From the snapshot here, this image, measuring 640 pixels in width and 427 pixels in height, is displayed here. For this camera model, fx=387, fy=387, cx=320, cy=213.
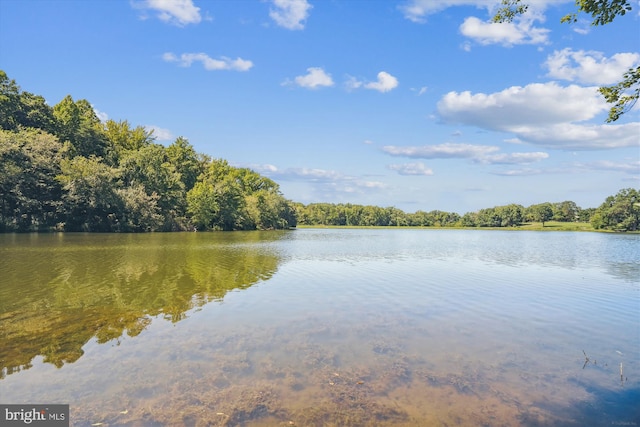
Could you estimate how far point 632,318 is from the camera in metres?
11.9

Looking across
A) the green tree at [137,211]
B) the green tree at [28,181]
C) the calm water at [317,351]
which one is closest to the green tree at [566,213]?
the green tree at [137,211]

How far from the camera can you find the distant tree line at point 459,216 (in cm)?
11207

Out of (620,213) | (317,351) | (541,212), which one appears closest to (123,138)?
(317,351)

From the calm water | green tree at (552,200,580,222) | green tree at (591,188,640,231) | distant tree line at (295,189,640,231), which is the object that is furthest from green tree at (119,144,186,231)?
green tree at (552,200,580,222)

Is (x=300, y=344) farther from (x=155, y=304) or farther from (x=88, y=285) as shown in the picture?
(x=88, y=285)

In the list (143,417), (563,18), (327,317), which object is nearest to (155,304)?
(327,317)

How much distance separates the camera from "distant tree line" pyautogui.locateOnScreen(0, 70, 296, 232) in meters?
49.4

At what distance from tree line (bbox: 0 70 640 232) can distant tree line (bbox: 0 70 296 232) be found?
0.40 feet

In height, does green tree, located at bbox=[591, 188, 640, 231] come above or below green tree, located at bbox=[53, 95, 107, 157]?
below

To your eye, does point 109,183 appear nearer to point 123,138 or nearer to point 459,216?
point 123,138

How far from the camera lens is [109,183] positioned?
183ft

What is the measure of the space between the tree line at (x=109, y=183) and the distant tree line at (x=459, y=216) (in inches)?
59.9

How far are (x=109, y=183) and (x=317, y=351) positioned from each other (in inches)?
2235

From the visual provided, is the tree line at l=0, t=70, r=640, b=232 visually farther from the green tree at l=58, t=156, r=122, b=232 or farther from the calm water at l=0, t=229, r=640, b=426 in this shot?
the calm water at l=0, t=229, r=640, b=426
